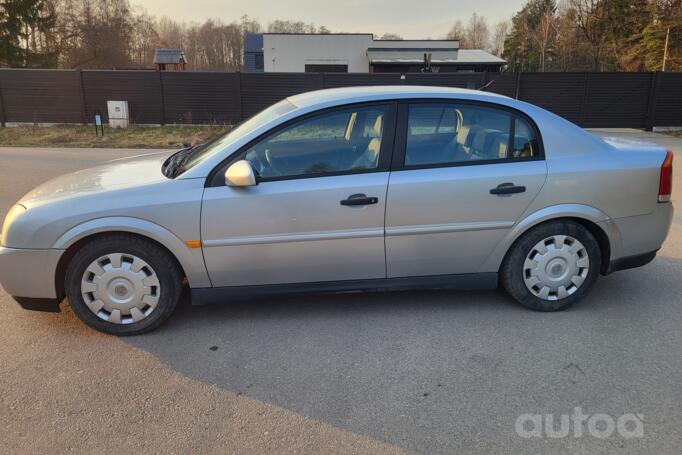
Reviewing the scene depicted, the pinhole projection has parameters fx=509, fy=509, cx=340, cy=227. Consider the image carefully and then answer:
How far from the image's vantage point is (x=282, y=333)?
11.5ft

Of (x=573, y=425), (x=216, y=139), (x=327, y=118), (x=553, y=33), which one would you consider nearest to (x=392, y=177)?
(x=327, y=118)

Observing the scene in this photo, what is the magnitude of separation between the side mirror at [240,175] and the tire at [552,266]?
1.93 m

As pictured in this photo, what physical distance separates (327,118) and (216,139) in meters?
1.04

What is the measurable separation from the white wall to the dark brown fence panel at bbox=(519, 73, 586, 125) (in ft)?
61.5

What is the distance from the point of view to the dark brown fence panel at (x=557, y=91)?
60.4 feet

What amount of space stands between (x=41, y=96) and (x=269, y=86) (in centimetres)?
810

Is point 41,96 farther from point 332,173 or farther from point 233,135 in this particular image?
point 332,173

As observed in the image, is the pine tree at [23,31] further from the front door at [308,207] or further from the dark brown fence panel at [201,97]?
the front door at [308,207]

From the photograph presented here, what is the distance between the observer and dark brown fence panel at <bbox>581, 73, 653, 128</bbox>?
18422 mm

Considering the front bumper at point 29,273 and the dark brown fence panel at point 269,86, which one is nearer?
the front bumper at point 29,273

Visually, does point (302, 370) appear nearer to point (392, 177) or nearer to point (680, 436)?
point (392, 177)

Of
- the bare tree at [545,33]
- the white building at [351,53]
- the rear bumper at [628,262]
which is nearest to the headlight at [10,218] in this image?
the rear bumper at [628,262]

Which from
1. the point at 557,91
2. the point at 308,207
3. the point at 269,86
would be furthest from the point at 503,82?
the point at 308,207

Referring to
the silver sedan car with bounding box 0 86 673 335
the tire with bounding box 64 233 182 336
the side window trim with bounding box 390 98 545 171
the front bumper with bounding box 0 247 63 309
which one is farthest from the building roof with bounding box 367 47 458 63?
the front bumper with bounding box 0 247 63 309
